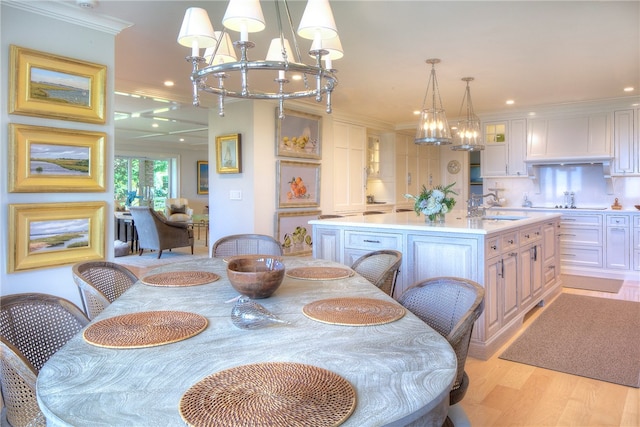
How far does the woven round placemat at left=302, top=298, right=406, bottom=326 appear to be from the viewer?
4.46ft

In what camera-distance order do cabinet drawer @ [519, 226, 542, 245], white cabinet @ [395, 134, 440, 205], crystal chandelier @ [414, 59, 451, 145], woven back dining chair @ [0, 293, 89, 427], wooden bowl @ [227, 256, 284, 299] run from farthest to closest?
white cabinet @ [395, 134, 440, 205] → crystal chandelier @ [414, 59, 451, 145] → cabinet drawer @ [519, 226, 542, 245] → wooden bowl @ [227, 256, 284, 299] → woven back dining chair @ [0, 293, 89, 427]

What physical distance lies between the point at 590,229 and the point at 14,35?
21.7 ft

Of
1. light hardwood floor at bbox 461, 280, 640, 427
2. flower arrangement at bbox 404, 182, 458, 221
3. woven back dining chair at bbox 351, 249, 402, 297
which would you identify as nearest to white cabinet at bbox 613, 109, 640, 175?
flower arrangement at bbox 404, 182, 458, 221

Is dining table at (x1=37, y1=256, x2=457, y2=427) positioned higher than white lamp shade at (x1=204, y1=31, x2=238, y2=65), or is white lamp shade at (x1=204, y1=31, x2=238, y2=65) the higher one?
white lamp shade at (x1=204, y1=31, x2=238, y2=65)

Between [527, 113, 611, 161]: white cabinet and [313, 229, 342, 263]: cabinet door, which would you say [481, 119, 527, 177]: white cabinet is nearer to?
[527, 113, 611, 161]: white cabinet

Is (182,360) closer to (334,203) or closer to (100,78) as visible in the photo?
(100,78)

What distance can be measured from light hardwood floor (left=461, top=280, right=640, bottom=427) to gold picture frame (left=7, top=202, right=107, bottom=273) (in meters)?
2.63

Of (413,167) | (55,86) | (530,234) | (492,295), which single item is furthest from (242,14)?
(413,167)

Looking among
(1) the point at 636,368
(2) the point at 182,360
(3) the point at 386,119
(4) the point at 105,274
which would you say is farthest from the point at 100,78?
(3) the point at 386,119

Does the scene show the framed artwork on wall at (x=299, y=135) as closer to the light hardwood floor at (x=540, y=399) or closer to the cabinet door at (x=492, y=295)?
the cabinet door at (x=492, y=295)

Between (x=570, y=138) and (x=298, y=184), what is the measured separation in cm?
399

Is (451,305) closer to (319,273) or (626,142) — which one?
(319,273)

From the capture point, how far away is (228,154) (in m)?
5.61

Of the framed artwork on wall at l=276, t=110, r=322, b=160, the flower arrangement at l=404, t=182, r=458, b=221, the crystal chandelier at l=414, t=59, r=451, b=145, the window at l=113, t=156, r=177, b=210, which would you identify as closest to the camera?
the flower arrangement at l=404, t=182, r=458, b=221
